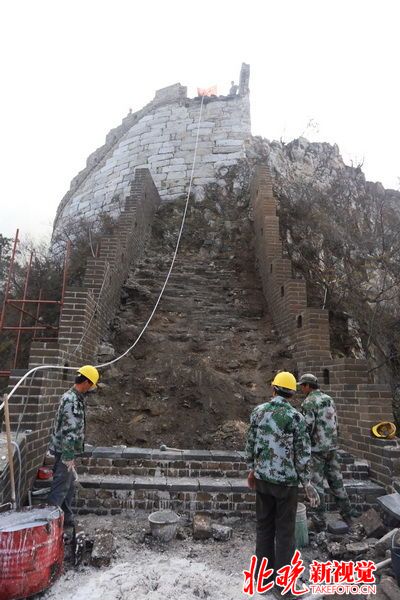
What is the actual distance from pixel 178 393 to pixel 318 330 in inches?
105

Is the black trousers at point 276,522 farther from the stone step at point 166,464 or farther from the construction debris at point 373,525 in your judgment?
the stone step at point 166,464

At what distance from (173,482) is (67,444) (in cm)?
152

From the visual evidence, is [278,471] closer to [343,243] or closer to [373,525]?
[373,525]

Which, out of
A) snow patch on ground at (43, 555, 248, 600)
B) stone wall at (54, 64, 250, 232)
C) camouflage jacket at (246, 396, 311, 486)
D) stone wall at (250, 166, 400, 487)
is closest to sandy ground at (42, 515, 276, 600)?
snow patch on ground at (43, 555, 248, 600)

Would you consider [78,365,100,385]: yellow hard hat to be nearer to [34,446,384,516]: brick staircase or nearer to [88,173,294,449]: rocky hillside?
[34,446,384,516]: brick staircase

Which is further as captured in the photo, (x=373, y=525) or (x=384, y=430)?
(x=384, y=430)

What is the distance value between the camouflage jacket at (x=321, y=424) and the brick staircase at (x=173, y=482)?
0.95 metres

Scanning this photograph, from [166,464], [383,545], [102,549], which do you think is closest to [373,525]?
[383,545]

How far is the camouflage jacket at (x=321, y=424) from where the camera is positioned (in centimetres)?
416

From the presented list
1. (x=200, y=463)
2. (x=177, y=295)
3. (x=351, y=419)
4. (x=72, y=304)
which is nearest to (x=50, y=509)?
(x=200, y=463)

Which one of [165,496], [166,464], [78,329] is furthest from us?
[78,329]

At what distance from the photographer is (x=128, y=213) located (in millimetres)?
9773

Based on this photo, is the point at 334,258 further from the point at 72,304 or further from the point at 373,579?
the point at 373,579

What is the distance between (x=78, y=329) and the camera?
627cm
